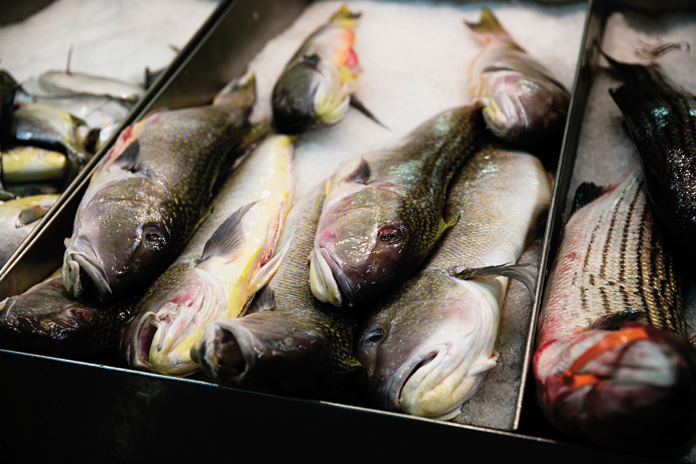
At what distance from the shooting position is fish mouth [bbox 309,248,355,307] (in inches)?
74.2

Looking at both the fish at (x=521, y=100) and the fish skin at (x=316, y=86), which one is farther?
the fish skin at (x=316, y=86)

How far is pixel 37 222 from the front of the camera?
2432mm

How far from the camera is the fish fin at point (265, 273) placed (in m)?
2.10

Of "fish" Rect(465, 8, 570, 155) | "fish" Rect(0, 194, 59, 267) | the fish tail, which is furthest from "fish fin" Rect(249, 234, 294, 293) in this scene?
the fish tail

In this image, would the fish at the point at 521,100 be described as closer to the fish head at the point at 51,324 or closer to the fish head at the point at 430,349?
the fish head at the point at 430,349

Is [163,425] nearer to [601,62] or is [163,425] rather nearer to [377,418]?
[377,418]

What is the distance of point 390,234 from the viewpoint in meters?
2.01

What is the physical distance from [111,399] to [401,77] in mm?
2506

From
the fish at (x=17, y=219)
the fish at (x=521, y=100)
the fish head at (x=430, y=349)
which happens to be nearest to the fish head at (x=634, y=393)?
the fish head at (x=430, y=349)

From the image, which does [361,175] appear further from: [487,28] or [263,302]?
[487,28]

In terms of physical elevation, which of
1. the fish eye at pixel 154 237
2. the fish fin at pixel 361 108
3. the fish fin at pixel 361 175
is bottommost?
the fish eye at pixel 154 237

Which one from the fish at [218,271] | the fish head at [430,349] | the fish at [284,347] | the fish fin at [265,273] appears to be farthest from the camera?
the fish fin at [265,273]

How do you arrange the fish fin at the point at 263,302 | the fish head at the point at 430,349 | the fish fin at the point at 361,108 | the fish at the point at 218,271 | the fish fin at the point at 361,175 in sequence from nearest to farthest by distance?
1. the fish head at the point at 430,349
2. the fish at the point at 218,271
3. the fish fin at the point at 263,302
4. the fish fin at the point at 361,175
5. the fish fin at the point at 361,108

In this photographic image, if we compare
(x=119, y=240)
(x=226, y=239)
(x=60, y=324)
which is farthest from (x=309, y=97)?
(x=60, y=324)
